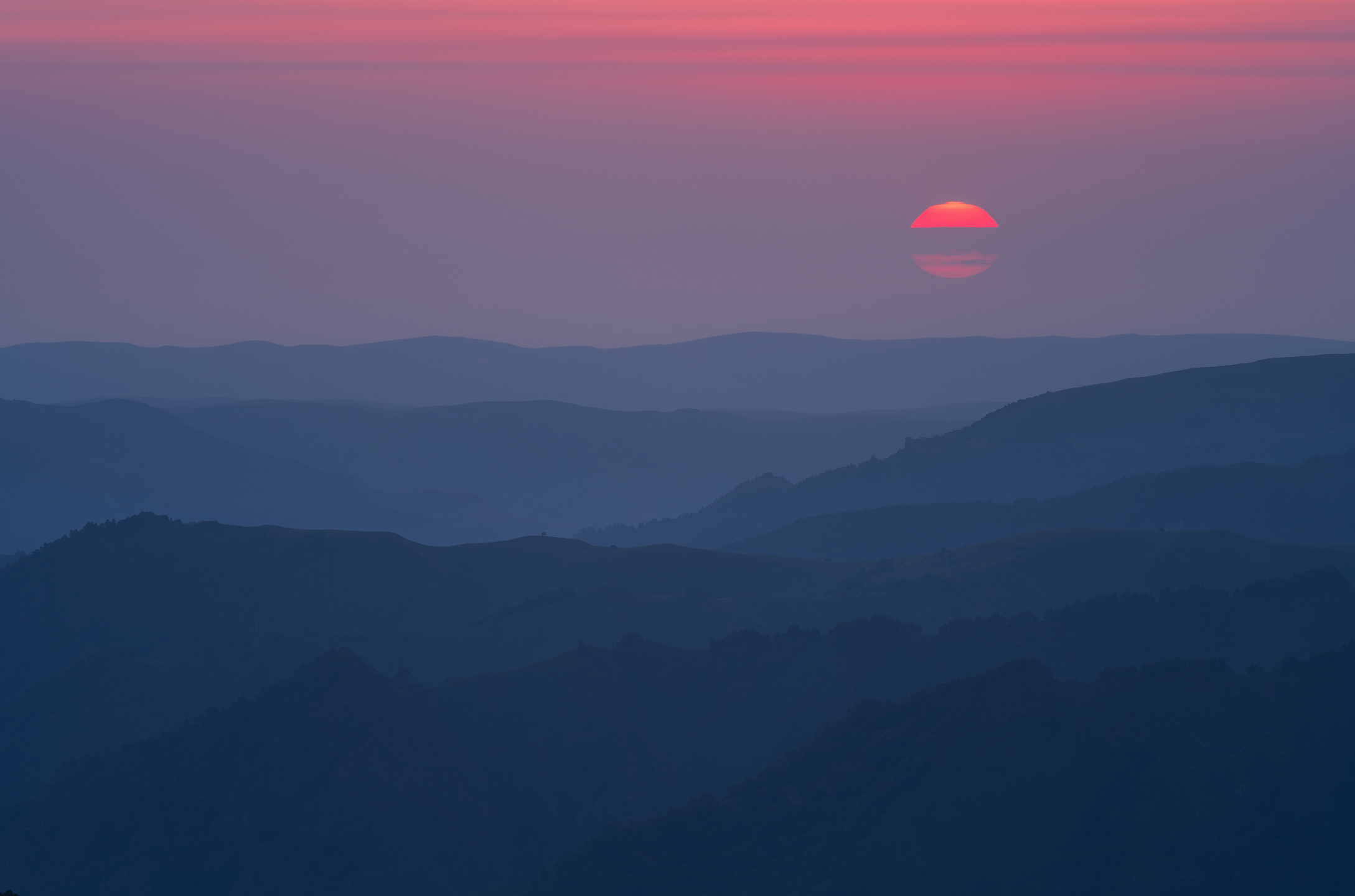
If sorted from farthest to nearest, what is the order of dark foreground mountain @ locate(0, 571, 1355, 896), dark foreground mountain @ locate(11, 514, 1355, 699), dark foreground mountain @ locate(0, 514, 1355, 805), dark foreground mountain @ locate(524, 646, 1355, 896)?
dark foreground mountain @ locate(11, 514, 1355, 699) → dark foreground mountain @ locate(0, 514, 1355, 805) → dark foreground mountain @ locate(0, 571, 1355, 896) → dark foreground mountain @ locate(524, 646, 1355, 896)

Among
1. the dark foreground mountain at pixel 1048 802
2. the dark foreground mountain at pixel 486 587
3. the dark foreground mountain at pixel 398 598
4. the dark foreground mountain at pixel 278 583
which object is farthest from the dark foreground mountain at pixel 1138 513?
the dark foreground mountain at pixel 1048 802

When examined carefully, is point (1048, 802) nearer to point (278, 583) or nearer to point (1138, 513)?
point (278, 583)

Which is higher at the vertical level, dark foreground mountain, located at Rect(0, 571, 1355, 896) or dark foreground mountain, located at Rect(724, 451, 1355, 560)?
dark foreground mountain, located at Rect(724, 451, 1355, 560)

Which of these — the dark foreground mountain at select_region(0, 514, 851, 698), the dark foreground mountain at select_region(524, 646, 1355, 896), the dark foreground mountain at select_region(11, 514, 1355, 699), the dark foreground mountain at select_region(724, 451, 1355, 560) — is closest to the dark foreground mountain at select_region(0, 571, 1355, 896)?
the dark foreground mountain at select_region(524, 646, 1355, 896)

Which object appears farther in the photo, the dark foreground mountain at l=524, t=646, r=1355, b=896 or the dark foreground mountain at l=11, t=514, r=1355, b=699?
the dark foreground mountain at l=11, t=514, r=1355, b=699

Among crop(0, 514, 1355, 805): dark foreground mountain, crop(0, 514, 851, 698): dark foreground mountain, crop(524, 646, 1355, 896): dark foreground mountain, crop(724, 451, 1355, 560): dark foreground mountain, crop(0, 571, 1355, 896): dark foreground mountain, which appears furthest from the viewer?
crop(724, 451, 1355, 560): dark foreground mountain

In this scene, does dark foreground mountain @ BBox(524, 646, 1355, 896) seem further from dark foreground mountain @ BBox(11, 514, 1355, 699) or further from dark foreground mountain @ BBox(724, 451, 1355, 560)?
dark foreground mountain @ BBox(724, 451, 1355, 560)
